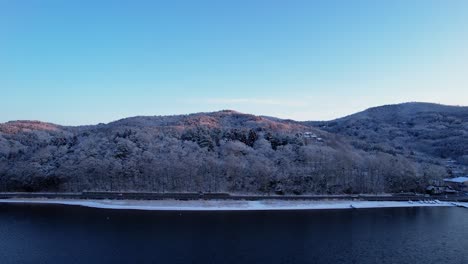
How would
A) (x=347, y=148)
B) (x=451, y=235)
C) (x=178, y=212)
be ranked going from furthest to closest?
(x=347, y=148), (x=178, y=212), (x=451, y=235)

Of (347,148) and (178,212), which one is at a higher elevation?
(347,148)

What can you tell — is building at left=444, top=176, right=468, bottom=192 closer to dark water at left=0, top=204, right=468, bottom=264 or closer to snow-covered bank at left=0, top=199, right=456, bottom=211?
snow-covered bank at left=0, top=199, right=456, bottom=211

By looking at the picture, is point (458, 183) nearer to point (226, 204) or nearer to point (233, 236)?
point (226, 204)

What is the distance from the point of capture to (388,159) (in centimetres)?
5484

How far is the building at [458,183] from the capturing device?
5115 cm

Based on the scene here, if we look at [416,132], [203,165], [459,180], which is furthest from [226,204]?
[416,132]

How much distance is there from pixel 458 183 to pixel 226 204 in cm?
3403

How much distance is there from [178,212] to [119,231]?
8399mm

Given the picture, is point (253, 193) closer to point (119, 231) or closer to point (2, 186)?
point (119, 231)

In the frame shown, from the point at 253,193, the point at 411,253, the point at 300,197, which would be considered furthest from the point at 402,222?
the point at 253,193

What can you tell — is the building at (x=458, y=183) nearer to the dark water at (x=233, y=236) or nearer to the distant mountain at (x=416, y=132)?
the distant mountain at (x=416, y=132)

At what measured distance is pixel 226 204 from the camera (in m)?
40.1

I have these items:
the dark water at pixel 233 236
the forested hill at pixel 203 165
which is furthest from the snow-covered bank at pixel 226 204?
the forested hill at pixel 203 165

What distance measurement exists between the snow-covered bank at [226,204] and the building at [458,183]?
35.3 feet
